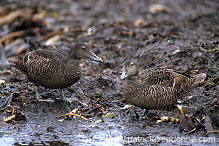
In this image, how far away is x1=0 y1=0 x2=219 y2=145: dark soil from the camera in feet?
19.6

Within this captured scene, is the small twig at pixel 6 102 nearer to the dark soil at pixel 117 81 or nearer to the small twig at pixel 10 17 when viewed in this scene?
the dark soil at pixel 117 81

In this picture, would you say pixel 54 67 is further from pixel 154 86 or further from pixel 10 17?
pixel 10 17

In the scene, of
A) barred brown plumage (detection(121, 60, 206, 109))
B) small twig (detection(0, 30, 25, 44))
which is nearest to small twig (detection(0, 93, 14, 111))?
barred brown plumage (detection(121, 60, 206, 109))

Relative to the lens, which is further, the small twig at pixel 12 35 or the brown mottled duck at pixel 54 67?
the small twig at pixel 12 35

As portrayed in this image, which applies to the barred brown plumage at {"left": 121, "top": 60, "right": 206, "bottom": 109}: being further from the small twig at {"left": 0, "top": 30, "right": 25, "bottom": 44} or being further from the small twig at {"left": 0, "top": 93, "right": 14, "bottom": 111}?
the small twig at {"left": 0, "top": 30, "right": 25, "bottom": 44}

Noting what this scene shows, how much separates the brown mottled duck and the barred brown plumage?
1037 mm

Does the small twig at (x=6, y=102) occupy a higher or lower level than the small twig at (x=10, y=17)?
lower

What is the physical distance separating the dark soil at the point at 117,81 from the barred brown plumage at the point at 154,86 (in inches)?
14.7

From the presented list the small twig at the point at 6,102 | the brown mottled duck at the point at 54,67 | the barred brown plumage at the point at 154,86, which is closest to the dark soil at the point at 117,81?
the small twig at the point at 6,102

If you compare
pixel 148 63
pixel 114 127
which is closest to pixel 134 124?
pixel 114 127

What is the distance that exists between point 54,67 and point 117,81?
1.75 m

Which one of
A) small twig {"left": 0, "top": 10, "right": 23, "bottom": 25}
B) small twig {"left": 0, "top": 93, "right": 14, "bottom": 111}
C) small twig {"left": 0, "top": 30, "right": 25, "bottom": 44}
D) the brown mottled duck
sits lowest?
small twig {"left": 0, "top": 93, "right": 14, "bottom": 111}

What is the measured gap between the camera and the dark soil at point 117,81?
5.98 meters

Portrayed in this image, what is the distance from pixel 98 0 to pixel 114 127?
995cm
